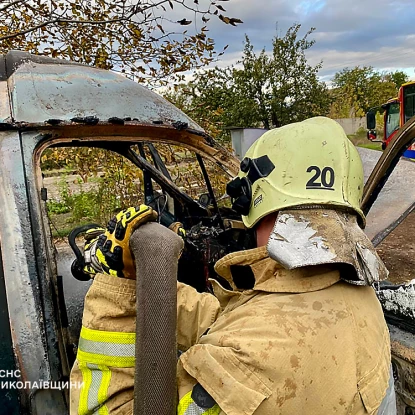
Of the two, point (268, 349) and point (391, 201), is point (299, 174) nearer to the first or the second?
point (268, 349)

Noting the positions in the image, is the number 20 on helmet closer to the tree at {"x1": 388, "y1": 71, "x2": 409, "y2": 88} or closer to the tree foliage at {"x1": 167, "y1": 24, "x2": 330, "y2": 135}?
the tree foliage at {"x1": 167, "y1": 24, "x2": 330, "y2": 135}

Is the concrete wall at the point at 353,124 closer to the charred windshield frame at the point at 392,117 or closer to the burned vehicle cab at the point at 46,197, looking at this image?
the charred windshield frame at the point at 392,117

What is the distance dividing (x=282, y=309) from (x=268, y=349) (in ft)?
0.42

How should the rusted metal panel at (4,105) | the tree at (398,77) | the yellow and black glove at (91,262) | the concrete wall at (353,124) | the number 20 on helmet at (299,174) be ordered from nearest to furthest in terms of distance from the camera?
1. the number 20 on helmet at (299,174)
2. the yellow and black glove at (91,262)
3. the rusted metal panel at (4,105)
4. the concrete wall at (353,124)
5. the tree at (398,77)

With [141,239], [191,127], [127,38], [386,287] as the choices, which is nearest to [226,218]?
[191,127]

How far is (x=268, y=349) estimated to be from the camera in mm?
1026

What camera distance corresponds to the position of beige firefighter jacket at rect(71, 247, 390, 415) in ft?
3.34

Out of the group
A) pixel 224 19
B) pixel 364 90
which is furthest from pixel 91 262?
pixel 364 90

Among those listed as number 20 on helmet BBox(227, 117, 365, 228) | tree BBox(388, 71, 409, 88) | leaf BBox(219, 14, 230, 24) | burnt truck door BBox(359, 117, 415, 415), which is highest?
tree BBox(388, 71, 409, 88)

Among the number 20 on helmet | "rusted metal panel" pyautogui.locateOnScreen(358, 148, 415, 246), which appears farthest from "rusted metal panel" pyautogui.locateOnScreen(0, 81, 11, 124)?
"rusted metal panel" pyautogui.locateOnScreen(358, 148, 415, 246)

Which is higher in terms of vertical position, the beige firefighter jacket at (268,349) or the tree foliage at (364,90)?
the tree foliage at (364,90)

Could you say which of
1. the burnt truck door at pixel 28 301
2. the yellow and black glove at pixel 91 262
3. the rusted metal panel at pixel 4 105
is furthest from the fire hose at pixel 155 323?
the rusted metal panel at pixel 4 105

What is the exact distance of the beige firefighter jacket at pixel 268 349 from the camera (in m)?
1.02

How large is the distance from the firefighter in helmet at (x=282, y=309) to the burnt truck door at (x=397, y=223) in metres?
0.52
